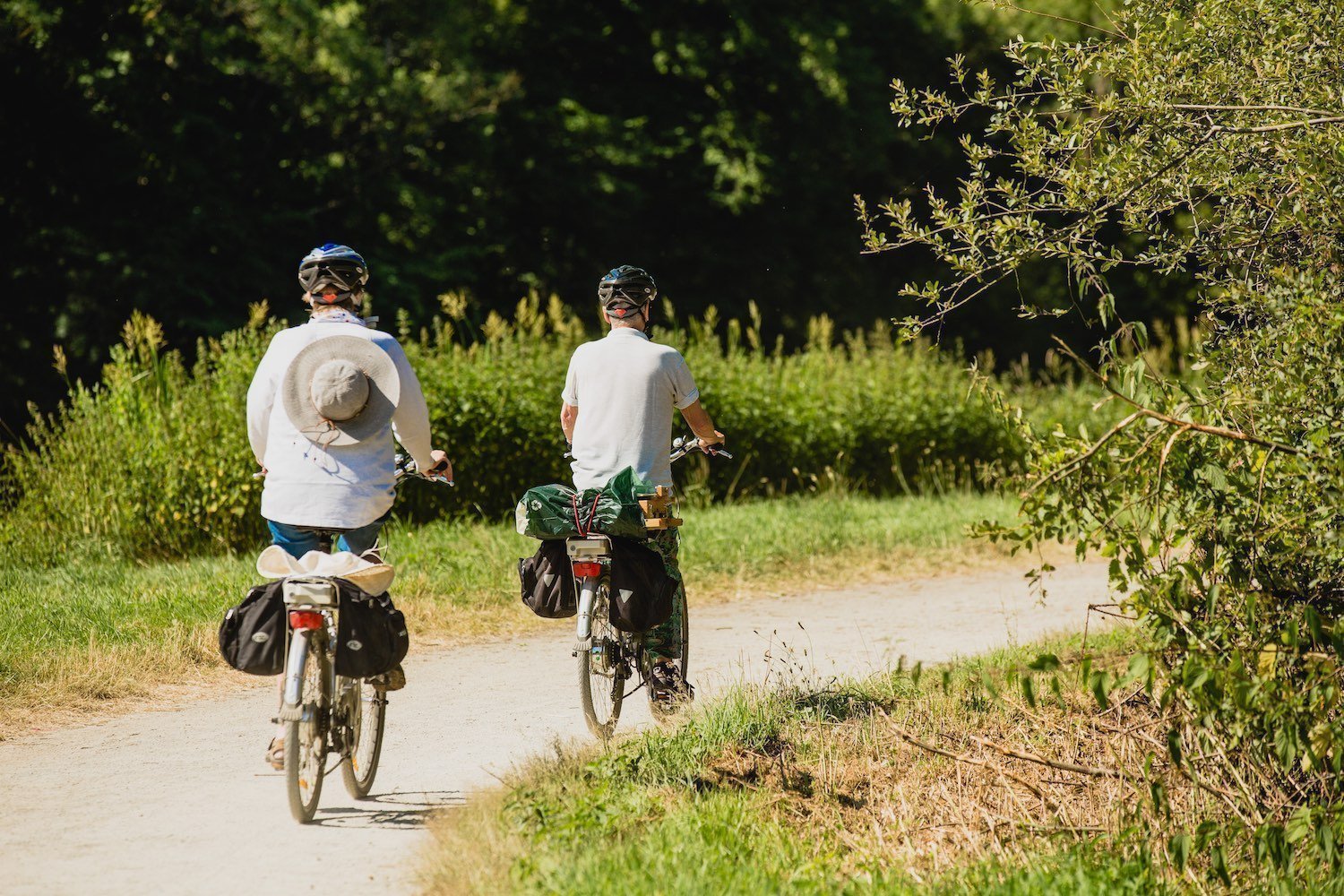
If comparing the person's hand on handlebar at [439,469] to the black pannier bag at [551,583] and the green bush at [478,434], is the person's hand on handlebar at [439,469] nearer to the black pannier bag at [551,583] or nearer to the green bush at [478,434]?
the black pannier bag at [551,583]

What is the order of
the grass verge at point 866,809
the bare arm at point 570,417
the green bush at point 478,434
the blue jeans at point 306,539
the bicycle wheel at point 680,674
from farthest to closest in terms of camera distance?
the green bush at point 478,434 → the bare arm at point 570,417 → the bicycle wheel at point 680,674 → the blue jeans at point 306,539 → the grass verge at point 866,809

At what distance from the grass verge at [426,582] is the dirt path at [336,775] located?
494 millimetres

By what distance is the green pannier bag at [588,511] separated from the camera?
596cm

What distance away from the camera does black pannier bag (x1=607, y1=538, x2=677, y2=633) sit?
6070mm

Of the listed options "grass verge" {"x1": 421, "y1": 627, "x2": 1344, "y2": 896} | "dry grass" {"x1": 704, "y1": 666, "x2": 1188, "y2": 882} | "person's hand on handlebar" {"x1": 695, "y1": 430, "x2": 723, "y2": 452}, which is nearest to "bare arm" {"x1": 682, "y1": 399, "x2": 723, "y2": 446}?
"person's hand on handlebar" {"x1": 695, "y1": 430, "x2": 723, "y2": 452}

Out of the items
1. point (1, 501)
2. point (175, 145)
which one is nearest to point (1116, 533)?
point (1, 501)

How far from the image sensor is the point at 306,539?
5.12m

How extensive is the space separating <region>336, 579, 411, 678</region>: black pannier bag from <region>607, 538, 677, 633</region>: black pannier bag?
138 cm

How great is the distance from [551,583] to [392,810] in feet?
4.21

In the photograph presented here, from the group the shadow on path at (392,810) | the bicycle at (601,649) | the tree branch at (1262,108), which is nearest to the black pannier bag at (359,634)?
the shadow on path at (392,810)

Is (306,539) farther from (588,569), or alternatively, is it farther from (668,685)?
(668,685)

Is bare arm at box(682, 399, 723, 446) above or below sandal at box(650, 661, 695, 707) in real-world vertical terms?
above

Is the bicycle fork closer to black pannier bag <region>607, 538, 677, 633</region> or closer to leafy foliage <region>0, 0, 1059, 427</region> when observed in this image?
black pannier bag <region>607, 538, 677, 633</region>

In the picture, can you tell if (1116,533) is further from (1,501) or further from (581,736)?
(1,501)
